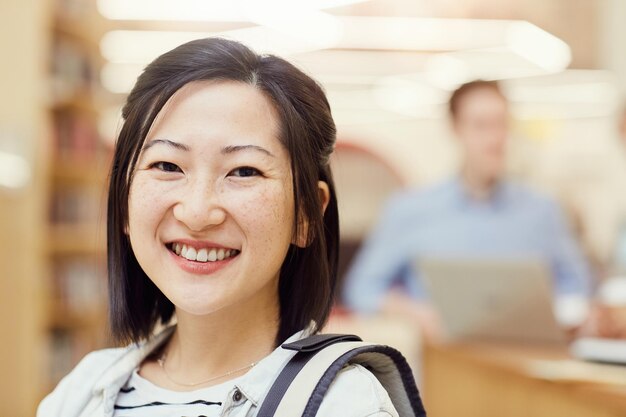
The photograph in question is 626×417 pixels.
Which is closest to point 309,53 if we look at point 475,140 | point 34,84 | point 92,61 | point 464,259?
point 92,61

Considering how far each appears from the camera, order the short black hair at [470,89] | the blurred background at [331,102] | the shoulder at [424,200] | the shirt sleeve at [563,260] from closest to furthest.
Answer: the short black hair at [470,89]
the shirt sleeve at [563,260]
the shoulder at [424,200]
the blurred background at [331,102]

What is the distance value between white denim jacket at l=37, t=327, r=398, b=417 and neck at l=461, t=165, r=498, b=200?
2.51 metres

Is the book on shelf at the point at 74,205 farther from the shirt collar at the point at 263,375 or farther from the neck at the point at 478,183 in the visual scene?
the shirt collar at the point at 263,375

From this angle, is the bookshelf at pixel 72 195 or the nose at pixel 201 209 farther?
the bookshelf at pixel 72 195

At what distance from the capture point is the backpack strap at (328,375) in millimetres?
983

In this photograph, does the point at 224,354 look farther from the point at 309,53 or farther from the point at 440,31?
the point at 309,53

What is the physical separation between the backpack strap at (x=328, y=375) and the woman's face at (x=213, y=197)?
0.43 feet

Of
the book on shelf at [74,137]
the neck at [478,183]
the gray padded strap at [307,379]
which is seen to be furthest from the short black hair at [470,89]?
the gray padded strap at [307,379]

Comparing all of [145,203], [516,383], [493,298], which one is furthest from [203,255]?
[493,298]

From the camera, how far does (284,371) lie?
1.04m

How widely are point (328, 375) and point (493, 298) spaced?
5.96ft

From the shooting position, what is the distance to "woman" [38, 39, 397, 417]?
1084mm

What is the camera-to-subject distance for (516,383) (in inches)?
99.0

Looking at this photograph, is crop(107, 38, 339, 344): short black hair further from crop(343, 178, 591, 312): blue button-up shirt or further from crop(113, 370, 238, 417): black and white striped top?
crop(343, 178, 591, 312): blue button-up shirt
